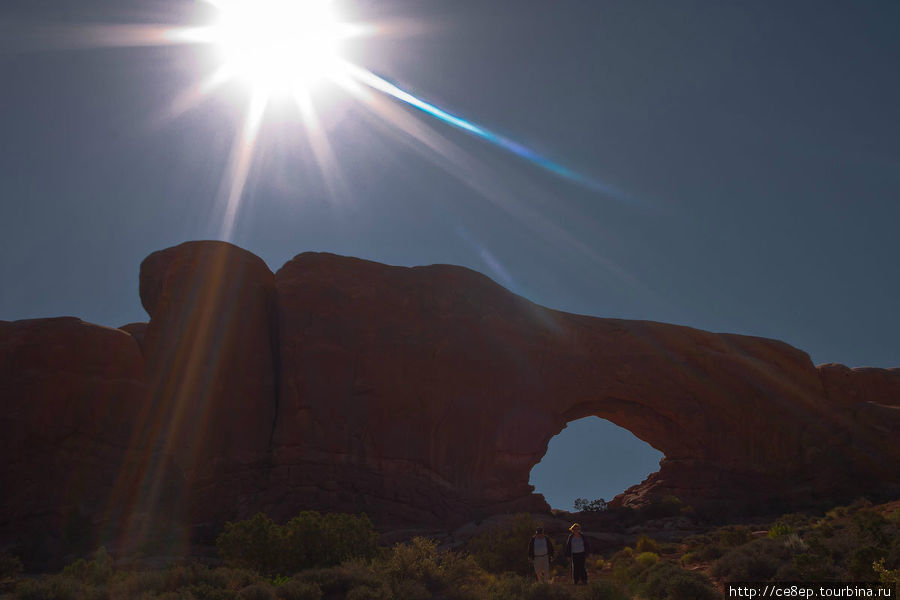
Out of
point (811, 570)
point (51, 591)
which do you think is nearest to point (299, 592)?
point (51, 591)

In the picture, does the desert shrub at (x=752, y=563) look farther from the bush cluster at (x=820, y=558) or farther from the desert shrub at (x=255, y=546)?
the desert shrub at (x=255, y=546)

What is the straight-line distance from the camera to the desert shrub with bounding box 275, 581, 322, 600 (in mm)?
9180

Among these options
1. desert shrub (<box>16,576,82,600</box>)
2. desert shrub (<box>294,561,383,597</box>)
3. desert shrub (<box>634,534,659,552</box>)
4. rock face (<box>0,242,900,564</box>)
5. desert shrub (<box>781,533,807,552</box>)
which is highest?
rock face (<box>0,242,900,564</box>)

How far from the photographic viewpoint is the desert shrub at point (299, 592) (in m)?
9.18

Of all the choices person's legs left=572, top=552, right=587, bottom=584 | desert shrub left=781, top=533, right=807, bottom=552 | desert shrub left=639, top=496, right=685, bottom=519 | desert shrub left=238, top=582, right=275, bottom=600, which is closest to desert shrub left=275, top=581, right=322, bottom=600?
desert shrub left=238, top=582, right=275, bottom=600

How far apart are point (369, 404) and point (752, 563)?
1735 centimetres

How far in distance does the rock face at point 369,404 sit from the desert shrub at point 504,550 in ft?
25.3

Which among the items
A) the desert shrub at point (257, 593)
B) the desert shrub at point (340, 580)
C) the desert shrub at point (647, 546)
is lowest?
the desert shrub at point (257, 593)

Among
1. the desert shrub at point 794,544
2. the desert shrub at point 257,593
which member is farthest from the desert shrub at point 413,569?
the desert shrub at point 794,544

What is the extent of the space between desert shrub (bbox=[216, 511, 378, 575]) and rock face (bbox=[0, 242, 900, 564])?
9.03 metres

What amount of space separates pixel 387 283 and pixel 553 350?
8275 millimetres

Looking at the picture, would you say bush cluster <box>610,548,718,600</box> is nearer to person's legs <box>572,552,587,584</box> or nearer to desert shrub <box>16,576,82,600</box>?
person's legs <box>572,552,587,584</box>

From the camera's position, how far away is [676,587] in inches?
403

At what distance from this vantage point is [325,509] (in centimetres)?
2384
